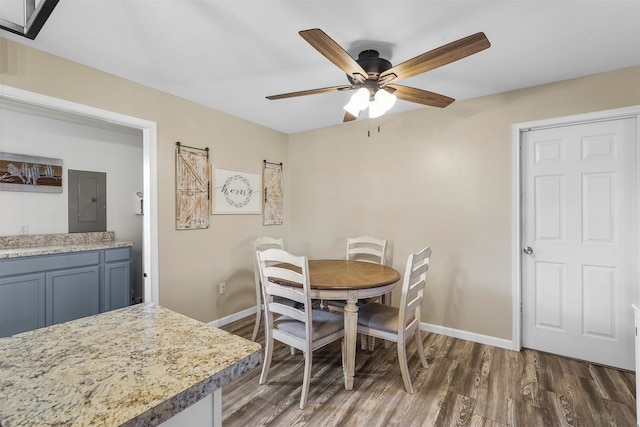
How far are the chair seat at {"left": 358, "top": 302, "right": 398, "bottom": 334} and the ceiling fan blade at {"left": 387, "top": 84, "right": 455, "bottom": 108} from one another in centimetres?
164

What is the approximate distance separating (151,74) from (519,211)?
132 inches

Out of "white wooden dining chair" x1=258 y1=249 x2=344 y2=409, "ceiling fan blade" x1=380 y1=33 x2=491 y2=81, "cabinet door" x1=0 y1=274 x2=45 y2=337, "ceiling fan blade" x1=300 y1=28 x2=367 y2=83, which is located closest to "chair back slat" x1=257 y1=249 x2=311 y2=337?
"white wooden dining chair" x1=258 y1=249 x2=344 y2=409

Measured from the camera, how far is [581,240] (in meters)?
2.54

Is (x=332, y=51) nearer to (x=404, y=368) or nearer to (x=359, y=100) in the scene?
(x=359, y=100)

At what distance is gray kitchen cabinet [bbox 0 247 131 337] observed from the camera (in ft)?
8.15

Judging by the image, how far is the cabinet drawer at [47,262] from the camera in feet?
8.13

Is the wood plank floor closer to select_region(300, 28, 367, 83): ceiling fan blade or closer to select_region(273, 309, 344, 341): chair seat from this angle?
select_region(273, 309, 344, 341): chair seat

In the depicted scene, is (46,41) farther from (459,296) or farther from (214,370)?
(459,296)

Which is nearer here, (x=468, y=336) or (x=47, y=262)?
(x=47, y=262)

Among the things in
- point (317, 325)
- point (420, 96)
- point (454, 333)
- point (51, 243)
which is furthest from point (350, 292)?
point (51, 243)

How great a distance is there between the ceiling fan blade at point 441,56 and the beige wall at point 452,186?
1.47m

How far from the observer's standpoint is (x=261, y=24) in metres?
1.77

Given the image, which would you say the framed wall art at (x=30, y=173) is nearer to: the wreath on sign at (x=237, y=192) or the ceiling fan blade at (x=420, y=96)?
the wreath on sign at (x=237, y=192)

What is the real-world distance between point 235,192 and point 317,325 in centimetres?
192
